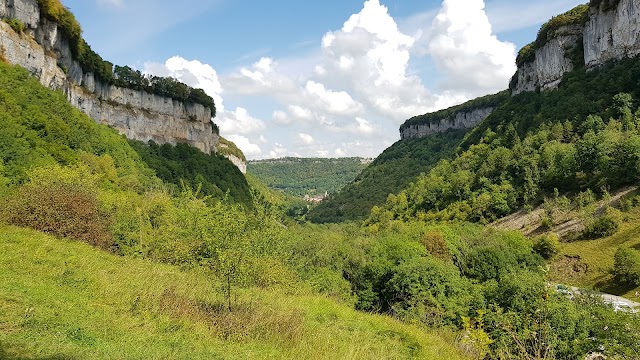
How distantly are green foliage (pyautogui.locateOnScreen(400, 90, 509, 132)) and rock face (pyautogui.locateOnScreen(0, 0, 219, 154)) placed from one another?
288 ft

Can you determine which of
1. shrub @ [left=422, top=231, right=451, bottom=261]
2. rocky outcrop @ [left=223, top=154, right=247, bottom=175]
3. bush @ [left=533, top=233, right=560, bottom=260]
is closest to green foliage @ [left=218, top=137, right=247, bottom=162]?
rocky outcrop @ [left=223, top=154, right=247, bottom=175]

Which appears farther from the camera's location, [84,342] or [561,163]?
[561,163]

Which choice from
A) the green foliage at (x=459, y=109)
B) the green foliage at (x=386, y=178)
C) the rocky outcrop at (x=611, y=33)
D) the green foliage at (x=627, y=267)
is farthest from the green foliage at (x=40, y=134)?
the green foliage at (x=459, y=109)

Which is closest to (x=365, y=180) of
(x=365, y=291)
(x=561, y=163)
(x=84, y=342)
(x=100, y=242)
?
(x=561, y=163)

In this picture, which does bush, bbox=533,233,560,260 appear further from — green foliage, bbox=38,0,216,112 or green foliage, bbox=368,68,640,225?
green foliage, bbox=38,0,216,112

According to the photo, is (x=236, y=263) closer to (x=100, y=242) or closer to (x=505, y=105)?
(x=100, y=242)

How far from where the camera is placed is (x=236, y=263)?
9727 mm

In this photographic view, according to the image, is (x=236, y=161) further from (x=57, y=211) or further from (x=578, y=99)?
(x=57, y=211)

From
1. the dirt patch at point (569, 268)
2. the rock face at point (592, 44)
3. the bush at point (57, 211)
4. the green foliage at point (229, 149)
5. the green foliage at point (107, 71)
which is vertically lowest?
the dirt patch at point (569, 268)

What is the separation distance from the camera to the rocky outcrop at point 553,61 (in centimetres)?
7300

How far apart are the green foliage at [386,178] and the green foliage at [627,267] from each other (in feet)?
255

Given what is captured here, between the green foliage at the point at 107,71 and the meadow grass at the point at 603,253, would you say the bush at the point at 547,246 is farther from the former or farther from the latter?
the green foliage at the point at 107,71

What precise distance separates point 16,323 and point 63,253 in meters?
6.92

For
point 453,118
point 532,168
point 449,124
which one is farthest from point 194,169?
point 449,124
